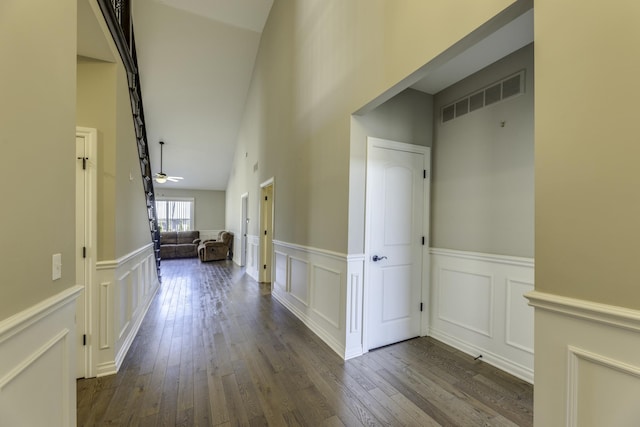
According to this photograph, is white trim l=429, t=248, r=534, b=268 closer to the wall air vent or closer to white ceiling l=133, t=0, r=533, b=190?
the wall air vent

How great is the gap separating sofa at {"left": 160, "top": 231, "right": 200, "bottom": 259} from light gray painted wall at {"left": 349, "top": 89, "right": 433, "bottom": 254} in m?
7.99

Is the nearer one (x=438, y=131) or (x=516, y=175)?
(x=516, y=175)

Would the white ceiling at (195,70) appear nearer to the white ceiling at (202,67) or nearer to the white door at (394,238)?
the white ceiling at (202,67)

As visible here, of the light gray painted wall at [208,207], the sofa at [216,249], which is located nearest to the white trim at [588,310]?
the sofa at [216,249]

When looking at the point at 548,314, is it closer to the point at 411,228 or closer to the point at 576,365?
the point at 576,365

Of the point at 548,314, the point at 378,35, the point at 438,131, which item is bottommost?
the point at 548,314

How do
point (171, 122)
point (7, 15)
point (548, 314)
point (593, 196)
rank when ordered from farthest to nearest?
point (171, 122) → point (548, 314) → point (593, 196) → point (7, 15)

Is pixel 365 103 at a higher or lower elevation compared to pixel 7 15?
higher

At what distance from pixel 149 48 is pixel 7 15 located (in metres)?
5.64

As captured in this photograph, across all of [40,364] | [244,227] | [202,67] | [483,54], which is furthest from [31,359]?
[202,67]

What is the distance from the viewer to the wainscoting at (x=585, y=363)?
0.90m

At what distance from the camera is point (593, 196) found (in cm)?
98

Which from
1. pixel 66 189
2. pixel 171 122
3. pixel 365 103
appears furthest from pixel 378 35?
pixel 171 122

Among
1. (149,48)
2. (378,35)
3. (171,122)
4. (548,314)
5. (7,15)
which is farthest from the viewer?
(171,122)
